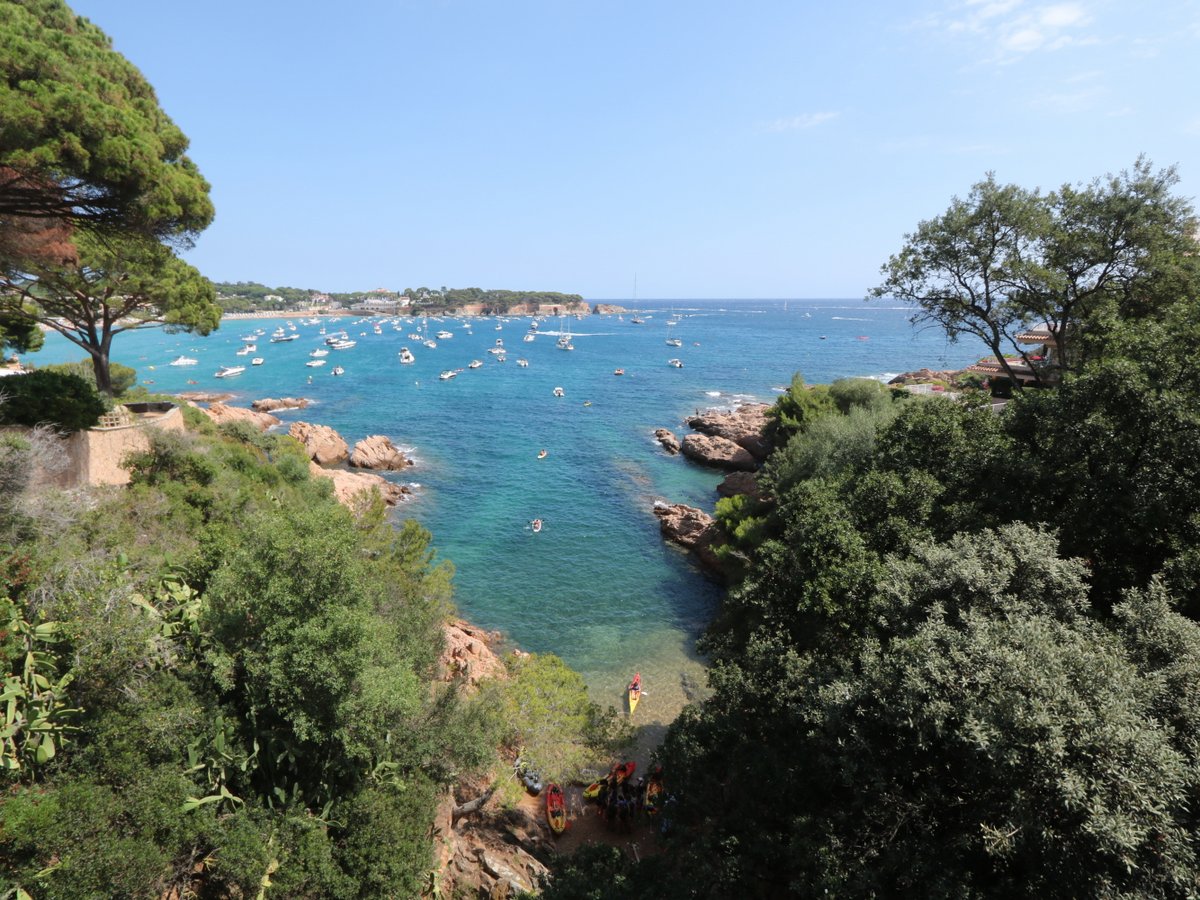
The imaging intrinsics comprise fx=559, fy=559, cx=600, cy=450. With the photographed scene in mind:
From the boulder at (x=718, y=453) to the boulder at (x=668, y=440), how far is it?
4.04ft

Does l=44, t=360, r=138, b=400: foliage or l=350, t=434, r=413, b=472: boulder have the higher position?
l=44, t=360, r=138, b=400: foliage

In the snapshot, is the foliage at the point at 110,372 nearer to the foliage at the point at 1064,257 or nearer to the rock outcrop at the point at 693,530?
the rock outcrop at the point at 693,530

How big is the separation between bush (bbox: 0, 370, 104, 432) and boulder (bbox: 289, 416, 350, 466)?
24.4 meters

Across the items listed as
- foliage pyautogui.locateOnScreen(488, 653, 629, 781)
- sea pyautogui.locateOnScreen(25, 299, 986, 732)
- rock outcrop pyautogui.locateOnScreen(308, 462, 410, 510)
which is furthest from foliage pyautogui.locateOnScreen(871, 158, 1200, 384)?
rock outcrop pyautogui.locateOnScreen(308, 462, 410, 510)

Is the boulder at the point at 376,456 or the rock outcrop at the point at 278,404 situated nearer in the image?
the boulder at the point at 376,456

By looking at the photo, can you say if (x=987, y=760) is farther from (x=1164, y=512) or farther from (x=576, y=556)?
(x=576, y=556)

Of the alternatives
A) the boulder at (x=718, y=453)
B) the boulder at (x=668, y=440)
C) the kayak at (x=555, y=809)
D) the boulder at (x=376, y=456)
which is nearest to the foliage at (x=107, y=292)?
the boulder at (x=376, y=456)

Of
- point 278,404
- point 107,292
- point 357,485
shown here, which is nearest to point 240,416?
point 278,404

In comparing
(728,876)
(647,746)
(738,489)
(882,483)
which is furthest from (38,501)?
(738,489)

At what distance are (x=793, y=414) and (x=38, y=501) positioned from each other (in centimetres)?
3715

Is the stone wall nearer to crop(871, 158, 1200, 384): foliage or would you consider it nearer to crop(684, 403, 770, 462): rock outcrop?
crop(871, 158, 1200, 384): foliage

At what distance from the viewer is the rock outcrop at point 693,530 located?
95.1 feet

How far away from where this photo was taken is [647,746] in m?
17.9

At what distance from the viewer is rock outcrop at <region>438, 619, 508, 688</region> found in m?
16.6
